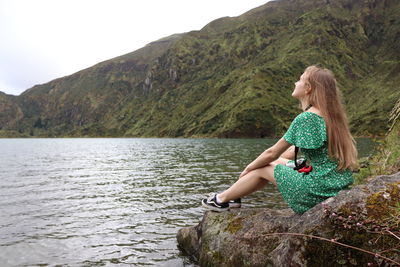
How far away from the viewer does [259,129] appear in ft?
539

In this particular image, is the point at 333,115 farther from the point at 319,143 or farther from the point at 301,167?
the point at 301,167

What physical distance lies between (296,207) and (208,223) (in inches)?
101

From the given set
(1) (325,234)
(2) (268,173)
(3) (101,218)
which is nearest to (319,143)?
(2) (268,173)

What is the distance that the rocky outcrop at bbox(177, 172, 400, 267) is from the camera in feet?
13.9

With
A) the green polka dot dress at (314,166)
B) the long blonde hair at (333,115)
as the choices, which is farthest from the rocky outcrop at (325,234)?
the long blonde hair at (333,115)

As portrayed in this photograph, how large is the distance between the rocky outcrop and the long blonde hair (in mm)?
578

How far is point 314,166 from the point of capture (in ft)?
18.8

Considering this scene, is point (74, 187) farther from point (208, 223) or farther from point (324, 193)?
point (324, 193)

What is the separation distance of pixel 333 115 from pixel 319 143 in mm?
574

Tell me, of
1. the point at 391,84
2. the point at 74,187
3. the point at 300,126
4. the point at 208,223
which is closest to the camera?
the point at 300,126

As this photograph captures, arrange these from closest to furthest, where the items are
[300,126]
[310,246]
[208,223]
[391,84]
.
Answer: [310,246], [300,126], [208,223], [391,84]

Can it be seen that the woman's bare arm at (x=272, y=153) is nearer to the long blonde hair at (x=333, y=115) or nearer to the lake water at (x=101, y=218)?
the long blonde hair at (x=333, y=115)

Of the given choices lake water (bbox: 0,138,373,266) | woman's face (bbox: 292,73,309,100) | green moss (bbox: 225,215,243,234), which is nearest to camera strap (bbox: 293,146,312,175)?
woman's face (bbox: 292,73,309,100)

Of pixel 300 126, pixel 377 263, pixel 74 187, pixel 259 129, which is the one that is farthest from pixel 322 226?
pixel 259 129
